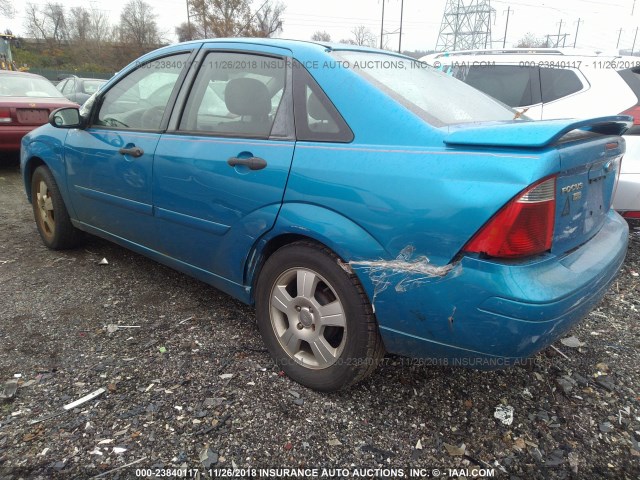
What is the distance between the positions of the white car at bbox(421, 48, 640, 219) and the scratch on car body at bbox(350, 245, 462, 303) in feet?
9.05

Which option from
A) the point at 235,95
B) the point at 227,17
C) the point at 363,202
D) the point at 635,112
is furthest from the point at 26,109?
the point at 227,17

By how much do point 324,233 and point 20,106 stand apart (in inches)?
263

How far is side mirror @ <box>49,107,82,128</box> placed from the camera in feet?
11.0

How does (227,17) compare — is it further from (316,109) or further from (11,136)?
(316,109)

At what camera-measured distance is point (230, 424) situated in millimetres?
2057

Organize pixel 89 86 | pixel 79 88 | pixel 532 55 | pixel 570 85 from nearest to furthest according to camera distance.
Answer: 1. pixel 570 85
2. pixel 532 55
3. pixel 79 88
4. pixel 89 86

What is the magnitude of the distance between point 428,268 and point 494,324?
302 millimetres

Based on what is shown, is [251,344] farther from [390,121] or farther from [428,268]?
[390,121]

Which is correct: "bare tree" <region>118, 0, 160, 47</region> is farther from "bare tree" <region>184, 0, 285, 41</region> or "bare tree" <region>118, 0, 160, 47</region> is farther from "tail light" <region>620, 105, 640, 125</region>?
"tail light" <region>620, 105, 640, 125</region>

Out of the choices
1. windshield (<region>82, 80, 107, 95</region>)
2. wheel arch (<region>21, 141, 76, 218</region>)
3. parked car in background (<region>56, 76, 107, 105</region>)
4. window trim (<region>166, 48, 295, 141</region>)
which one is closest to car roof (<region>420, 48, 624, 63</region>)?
window trim (<region>166, 48, 295, 141</region>)

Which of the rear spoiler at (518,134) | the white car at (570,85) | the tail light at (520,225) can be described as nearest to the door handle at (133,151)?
the rear spoiler at (518,134)

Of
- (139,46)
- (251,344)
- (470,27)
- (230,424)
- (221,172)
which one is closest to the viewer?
(230,424)

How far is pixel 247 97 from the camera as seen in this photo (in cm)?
245

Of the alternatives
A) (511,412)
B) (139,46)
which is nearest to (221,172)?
(511,412)
